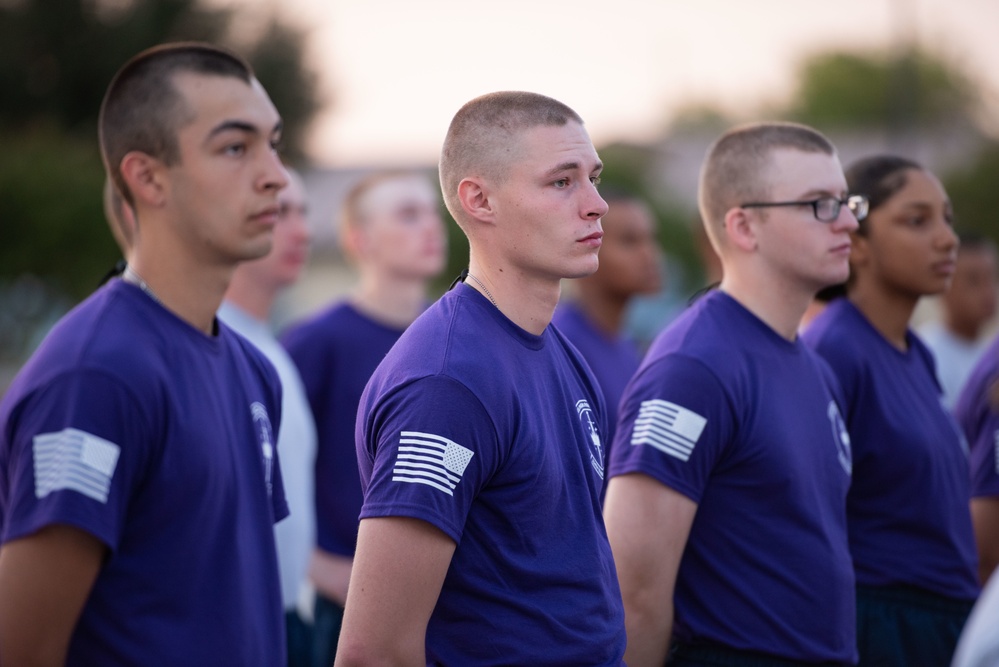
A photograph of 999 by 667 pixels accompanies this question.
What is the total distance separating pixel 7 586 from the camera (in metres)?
2.79

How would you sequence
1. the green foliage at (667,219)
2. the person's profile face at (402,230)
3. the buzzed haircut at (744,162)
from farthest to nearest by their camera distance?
the green foliage at (667,219) → the person's profile face at (402,230) → the buzzed haircut at (744,162)

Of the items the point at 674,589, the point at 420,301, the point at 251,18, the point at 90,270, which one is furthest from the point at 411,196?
the point at 251,18

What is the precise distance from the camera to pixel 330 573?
6121 millimetres

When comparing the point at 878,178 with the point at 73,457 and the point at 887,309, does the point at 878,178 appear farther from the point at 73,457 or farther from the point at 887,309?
the point at 73,457

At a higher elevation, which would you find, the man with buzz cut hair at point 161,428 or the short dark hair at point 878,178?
the short dark hair at point 878,178

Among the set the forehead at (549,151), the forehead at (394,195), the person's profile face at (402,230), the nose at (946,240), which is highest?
the forehead at (394,195)

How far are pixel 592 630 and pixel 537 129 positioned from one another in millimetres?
1399

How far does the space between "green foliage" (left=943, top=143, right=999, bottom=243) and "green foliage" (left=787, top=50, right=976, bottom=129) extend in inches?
1359

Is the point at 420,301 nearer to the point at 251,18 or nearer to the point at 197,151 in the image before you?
the point at 197,151

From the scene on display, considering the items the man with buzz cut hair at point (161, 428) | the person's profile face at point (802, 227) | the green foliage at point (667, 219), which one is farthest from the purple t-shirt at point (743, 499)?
the green foliage at point (667, 219)

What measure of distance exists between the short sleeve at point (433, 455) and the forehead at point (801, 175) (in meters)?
2.06

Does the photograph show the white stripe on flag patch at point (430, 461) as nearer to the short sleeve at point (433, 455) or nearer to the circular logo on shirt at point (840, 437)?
the short sleeve at point (433, 455)

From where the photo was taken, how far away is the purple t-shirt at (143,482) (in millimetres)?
2820

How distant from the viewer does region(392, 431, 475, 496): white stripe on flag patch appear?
290 centimetres
